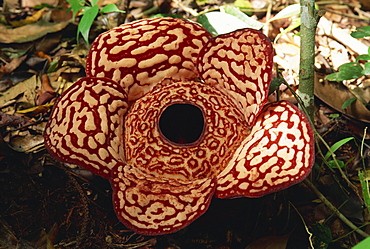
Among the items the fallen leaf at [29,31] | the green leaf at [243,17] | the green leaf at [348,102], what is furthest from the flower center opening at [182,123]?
the fallen leaf at [29,31]

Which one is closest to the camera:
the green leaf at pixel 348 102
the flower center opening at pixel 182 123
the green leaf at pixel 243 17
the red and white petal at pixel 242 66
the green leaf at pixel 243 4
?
the red and white petal at pixel 242 66

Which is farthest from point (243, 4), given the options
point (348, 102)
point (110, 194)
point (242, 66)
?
point (110, 194)

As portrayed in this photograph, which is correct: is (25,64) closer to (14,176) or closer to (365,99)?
(14,176)

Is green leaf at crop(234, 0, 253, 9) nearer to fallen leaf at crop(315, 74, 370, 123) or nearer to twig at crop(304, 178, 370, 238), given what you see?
fallen leaf at crop(315, 74, 370, 123)

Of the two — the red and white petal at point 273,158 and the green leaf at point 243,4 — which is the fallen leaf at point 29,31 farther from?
the red and white petal at point 273,158

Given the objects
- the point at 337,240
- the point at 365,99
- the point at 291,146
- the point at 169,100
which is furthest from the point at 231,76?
the point at 365,99
